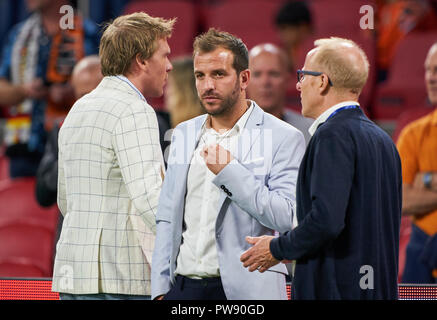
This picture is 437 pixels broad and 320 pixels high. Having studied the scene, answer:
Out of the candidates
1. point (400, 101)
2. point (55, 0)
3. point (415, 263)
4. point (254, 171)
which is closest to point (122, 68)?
point (254, 171)

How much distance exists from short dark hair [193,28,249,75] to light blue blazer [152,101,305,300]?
155mm

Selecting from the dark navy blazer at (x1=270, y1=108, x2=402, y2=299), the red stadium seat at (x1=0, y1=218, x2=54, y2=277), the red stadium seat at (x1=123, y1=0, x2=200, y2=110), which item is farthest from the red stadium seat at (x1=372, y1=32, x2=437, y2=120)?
the dark navy blazer at (x1=270, y1=108, x2=402, y2=299)

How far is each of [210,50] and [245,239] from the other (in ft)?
1.98

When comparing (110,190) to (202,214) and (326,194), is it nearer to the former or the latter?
(202,214)

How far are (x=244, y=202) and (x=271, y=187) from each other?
0.12m

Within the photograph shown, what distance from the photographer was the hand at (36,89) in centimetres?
500

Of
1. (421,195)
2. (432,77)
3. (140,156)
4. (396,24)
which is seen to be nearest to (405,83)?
(396,24)

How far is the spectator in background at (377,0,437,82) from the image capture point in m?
5.84

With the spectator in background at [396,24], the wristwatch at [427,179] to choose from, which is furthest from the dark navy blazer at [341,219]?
the spectator in background at [396,24]

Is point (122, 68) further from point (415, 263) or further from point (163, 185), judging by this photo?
point (415, 263)

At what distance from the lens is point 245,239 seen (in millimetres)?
2305

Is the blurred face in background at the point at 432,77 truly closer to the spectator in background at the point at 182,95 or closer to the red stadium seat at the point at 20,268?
the spectator in background at the point at 182,95

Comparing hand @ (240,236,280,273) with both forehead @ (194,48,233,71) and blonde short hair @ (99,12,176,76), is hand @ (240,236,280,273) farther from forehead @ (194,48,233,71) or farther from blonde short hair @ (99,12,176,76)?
blonde short hair @ (99,12,176,76)

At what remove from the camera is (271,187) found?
2.32 metres
